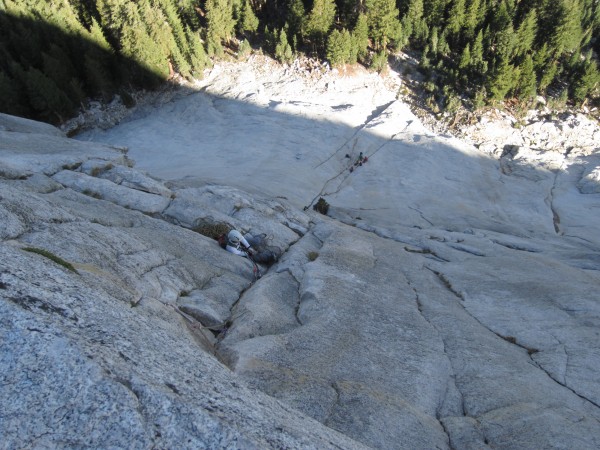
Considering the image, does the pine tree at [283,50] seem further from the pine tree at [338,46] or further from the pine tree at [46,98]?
the pine tree at [46,98]

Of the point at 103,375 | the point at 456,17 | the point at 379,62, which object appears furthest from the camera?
the point at 456,17

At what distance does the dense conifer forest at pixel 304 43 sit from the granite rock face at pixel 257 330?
34963 mm

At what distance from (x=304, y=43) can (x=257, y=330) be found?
60.6 metres

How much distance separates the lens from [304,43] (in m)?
60.9

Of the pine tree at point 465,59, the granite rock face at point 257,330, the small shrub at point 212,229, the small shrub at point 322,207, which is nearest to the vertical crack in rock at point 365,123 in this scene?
the small shrub at point 322,207

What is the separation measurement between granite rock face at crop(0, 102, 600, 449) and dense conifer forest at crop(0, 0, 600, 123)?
3496 cm

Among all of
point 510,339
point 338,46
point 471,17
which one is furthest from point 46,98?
point 471,17

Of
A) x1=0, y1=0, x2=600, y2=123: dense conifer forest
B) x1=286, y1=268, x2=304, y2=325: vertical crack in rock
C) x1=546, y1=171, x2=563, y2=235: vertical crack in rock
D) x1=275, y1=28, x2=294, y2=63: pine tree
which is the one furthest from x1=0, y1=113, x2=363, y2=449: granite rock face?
x1=275, y1=28, x2=294, y2=63: pine tree

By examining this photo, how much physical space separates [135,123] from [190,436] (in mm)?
51853

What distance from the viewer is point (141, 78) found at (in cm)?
5269

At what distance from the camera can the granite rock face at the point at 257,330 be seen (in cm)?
502

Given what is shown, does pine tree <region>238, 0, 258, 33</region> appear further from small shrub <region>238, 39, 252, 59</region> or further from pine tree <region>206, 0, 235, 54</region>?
small shrub <region>238, 39, 252, 59</region>

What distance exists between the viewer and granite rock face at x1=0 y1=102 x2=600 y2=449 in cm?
502

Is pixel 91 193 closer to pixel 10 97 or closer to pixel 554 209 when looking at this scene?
pixel 554 209
